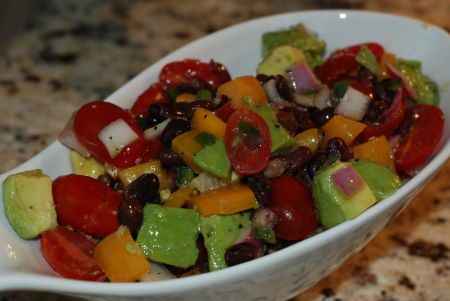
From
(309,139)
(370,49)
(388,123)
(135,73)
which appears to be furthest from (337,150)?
(135,73)

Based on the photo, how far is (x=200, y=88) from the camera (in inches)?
60.5

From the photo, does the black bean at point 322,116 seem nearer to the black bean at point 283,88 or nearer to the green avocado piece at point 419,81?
the black bean at point 283,88

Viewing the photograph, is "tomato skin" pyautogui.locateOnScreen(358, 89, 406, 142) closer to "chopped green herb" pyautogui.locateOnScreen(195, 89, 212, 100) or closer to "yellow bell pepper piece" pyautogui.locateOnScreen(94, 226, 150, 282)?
"chopped green herb" pyautogui.locateOnScreen(195, 89, 212, 100)

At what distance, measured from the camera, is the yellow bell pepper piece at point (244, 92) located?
141 centimetres

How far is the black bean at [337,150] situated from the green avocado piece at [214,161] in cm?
19

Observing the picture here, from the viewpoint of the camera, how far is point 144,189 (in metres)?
1.26

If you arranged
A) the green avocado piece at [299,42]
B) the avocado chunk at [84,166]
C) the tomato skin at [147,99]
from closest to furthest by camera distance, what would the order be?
the avocado chunk at [84,166], the tomato skin at [147,99], the green avocado piece at [299,42]

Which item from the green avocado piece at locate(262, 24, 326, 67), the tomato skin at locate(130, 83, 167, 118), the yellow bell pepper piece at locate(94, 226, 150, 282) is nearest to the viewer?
the yellow bell pepper piece at locate(94, 226, 150, 282)

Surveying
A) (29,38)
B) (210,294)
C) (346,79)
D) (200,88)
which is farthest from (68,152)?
(29,38)

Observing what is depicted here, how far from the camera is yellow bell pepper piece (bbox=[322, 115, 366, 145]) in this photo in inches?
54.9

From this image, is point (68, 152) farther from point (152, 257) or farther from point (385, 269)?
point (385, 269)

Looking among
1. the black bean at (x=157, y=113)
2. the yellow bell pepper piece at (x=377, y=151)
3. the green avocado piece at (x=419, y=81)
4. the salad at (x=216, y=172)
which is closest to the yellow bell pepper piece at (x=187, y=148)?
the salad at (x=216, y=172)

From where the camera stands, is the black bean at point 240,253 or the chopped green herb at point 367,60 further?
the chopped green herb at point 367,60

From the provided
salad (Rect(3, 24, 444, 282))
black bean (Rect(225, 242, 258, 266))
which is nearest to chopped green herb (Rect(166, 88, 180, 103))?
salad (Rect(3, 24, 444, 282))
